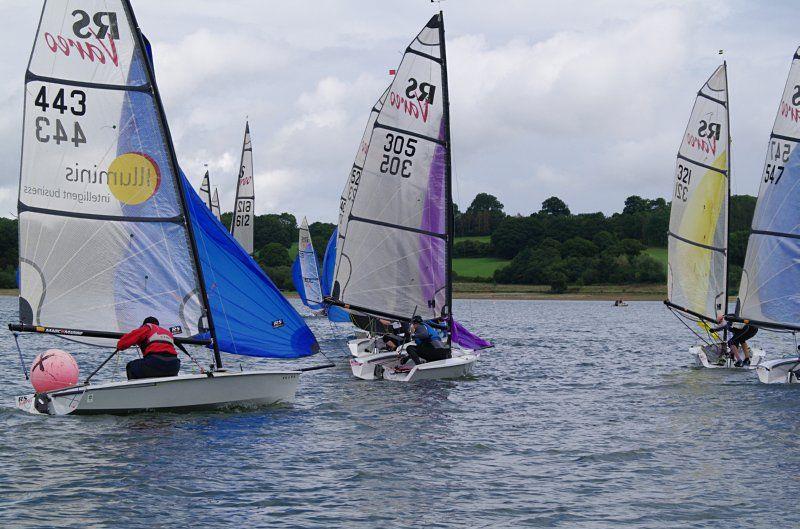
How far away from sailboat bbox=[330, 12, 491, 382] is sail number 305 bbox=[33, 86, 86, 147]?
9257 millimetres

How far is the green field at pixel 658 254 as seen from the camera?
110919mm

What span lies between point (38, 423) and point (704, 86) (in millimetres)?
20381

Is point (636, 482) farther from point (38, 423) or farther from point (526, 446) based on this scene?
point (38, 423)

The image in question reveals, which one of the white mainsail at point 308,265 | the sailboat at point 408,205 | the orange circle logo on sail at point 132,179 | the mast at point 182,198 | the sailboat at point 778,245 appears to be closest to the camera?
the mast at point 182,198

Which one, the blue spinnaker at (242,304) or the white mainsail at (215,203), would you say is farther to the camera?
the white mainsail at (215,203)

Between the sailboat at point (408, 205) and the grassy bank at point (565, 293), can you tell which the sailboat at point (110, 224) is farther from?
the grassy bank at point (565, 293)

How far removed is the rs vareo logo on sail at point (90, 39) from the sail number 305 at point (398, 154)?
9.12 m

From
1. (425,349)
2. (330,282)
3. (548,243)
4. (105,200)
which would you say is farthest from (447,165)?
(548,243)

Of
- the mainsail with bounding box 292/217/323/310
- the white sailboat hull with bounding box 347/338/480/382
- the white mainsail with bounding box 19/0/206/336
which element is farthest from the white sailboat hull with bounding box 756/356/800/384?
the mainsail with bounding box 292/217/323/310

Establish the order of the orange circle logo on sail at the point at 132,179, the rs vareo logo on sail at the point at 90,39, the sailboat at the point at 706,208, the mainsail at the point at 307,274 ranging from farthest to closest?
the mainsail at the point at 307,274, the sailboat at the point at 706,208, the orange circle logo on sail at the point at 132,179, the rs vareo logo on sail at the point at 90,39

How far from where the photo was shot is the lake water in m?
11.3

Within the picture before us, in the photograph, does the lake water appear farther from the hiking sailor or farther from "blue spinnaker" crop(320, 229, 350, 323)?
"blue spinnaker" crop(320, 229, 350, 323)

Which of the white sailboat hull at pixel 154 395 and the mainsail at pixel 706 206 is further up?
the mainsail at pixel 706 206

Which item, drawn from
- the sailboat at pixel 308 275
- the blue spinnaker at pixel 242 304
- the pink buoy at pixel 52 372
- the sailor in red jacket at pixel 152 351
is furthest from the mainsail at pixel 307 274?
the sailor in red jacket at pixel 152 351
